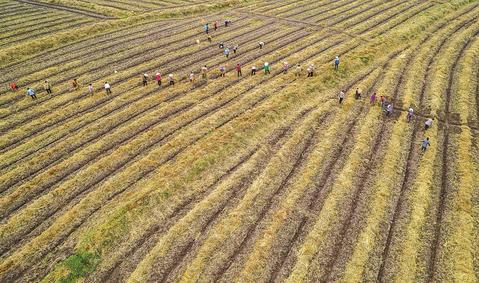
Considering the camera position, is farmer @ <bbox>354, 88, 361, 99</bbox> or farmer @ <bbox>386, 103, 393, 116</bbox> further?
farmer @ <bbox>354, 88, 361, 99</bbox>

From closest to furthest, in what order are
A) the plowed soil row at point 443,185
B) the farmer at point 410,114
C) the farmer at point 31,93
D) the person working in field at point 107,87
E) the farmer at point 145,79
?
the plowed soil row at point 443,185 < the farmer at point 410,114 < the farmer at point 31,93 < the person working in field at point 107,87 < the farmer at point 145,79

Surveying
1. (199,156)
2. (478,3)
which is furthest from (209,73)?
(478,3)

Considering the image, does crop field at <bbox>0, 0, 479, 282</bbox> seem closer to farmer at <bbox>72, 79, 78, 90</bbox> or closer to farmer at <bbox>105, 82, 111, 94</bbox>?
farmer at <bbox>72, 79, 78, 90</bbox>

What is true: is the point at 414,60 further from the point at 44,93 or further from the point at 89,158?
the point at 44,93

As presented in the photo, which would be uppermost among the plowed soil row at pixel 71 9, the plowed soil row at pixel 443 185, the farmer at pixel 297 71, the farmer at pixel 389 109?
the plowed soil row at pixel 71 9

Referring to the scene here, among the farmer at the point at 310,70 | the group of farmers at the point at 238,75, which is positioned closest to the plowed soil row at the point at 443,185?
the group of farmers at the point at 238,75

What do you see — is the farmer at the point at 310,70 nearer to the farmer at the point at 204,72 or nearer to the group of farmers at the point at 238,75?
the group of farmers at the point at 238,75

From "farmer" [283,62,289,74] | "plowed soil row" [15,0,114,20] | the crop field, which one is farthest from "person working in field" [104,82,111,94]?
"plowed soil row" [15,0,114,20]

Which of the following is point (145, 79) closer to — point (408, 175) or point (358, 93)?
point (358, 93)
